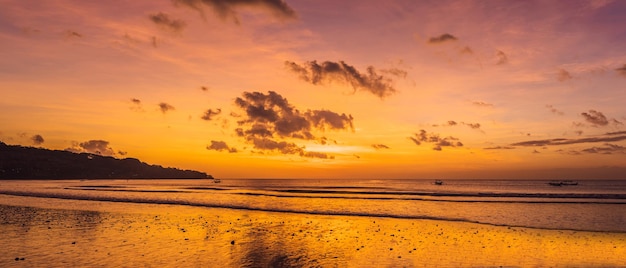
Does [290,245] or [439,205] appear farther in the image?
[439,205]

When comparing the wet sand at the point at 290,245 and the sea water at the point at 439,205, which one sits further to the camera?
the sea water at the point at 439,205

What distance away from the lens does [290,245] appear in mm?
25141

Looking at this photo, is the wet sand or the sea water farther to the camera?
the sea water

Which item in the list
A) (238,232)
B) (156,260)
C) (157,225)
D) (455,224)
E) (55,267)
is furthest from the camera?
(455,224)

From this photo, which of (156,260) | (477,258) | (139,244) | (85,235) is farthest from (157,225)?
(477,258)

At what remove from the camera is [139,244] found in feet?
81.5

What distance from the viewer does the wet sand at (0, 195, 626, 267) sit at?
20.5 meters

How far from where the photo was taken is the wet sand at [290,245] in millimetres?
20547

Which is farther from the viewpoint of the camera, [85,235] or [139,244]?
[85,235]

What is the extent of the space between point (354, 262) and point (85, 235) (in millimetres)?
18334

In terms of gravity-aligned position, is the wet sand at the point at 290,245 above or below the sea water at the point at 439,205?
below

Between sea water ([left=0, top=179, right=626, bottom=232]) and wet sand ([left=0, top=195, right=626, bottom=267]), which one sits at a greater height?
sea water ([left=0, top=179, right=626, bottom=232])

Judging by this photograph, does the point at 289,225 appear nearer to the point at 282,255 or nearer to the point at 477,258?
Result: the point at 282,255

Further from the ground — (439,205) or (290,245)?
(439,205)
